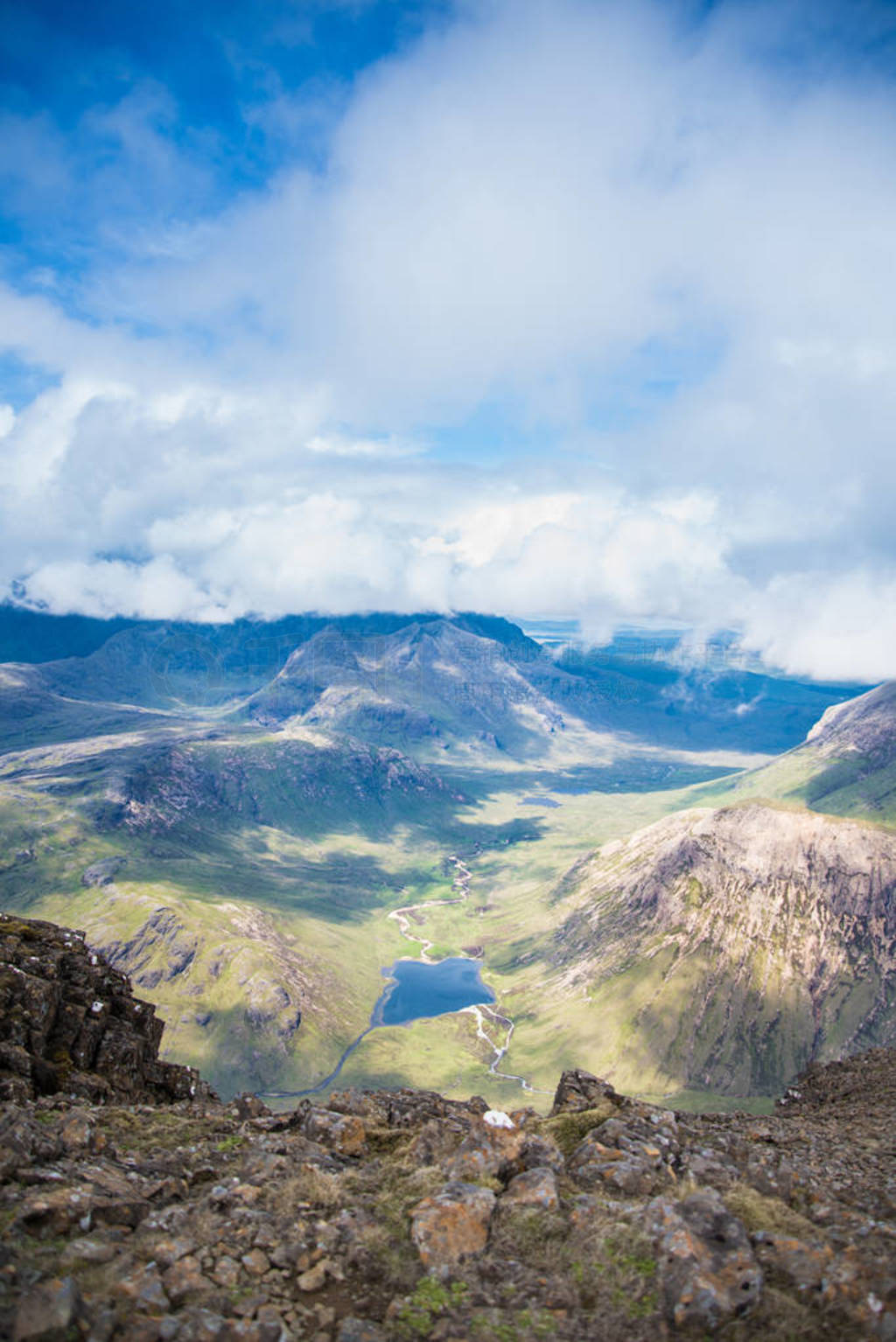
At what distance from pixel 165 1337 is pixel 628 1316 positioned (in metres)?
11.3

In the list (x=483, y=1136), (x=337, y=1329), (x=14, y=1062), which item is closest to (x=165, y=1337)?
(x=337, y=1329)

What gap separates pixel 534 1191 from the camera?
2202cm

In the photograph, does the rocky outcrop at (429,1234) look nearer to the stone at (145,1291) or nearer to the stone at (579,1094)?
the stone at (145,1291)

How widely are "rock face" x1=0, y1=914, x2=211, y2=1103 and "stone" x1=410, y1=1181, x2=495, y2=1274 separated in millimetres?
23049

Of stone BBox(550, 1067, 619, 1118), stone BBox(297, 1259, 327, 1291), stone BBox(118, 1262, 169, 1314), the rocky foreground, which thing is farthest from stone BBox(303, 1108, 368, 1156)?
stone BBox(118, 1262, 169, 1314)

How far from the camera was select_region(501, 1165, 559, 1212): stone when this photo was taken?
21.5 meters

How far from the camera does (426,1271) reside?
18.8 metres

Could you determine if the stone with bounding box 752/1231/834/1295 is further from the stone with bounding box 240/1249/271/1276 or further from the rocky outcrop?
the stone with bounding box 240/1249/271/1276

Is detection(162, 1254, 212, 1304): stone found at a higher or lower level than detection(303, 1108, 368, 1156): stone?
higher

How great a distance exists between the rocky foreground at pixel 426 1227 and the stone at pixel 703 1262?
0.06 metres

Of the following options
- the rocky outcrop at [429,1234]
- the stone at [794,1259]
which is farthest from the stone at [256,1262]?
the stone at [794,1259]

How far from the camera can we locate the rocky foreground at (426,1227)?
16.0 meters

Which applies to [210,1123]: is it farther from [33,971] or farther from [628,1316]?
[628,1316]

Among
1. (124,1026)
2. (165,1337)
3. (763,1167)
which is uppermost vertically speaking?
(165,1337)
